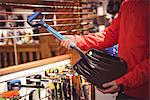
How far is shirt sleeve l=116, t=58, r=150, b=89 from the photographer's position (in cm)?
121

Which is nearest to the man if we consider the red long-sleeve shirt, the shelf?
the red long-sleeve shirt

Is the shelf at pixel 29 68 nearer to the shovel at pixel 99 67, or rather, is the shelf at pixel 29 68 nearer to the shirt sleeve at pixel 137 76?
the shovel at pixel 99 67

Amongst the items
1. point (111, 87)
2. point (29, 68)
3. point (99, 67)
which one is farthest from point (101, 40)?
point (29, 68)

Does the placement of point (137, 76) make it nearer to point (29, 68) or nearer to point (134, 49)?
point (134, 49)

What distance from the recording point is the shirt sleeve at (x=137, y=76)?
1208 mm

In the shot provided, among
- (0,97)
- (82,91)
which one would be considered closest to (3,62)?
(82,91)

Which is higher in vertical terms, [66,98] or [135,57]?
[135,57]

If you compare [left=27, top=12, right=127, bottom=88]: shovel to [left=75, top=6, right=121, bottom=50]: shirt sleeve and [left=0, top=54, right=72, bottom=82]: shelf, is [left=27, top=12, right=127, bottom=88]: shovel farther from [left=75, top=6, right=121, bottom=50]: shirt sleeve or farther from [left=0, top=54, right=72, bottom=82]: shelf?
[left=0, top=54, right=72, bottom=82]: shelf

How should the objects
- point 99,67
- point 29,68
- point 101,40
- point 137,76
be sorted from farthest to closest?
point 29,68 < point 101,40 < point 99,67 < point 137,76

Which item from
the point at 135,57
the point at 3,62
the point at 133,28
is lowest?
the point at 3,62

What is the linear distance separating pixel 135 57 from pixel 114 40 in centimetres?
29

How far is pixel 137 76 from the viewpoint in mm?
1220

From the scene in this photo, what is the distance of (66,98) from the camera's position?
1.67 metres

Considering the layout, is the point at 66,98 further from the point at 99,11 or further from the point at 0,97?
the point at 99,11
